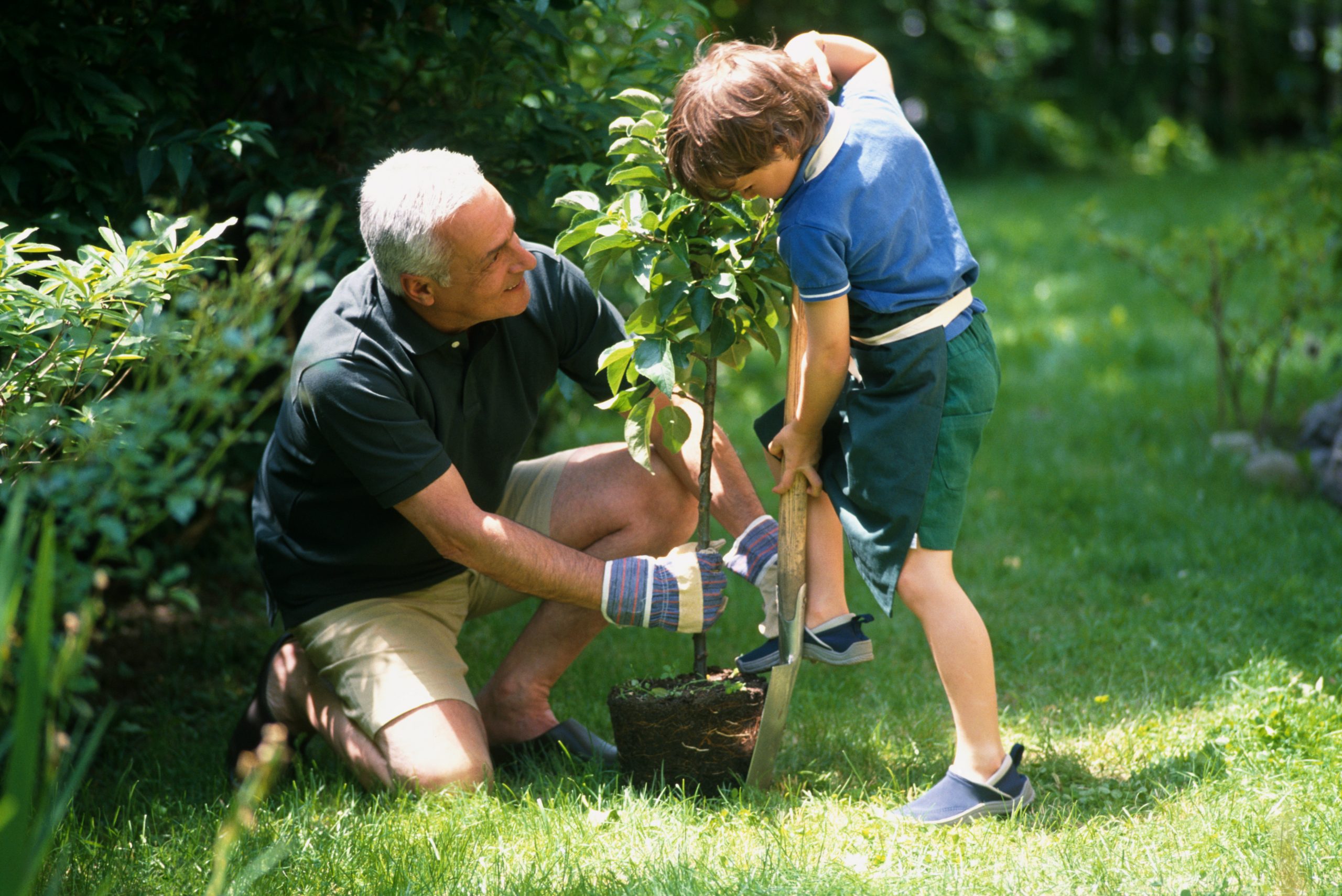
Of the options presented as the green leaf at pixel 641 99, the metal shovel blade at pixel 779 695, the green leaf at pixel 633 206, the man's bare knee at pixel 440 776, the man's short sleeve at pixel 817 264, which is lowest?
the man's bare knee at pixel 440 776

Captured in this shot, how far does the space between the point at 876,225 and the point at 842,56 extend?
0.57 m

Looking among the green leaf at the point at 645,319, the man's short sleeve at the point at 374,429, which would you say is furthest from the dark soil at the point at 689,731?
the green leaf at the point at 645,319

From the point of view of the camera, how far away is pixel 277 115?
10.7 ft

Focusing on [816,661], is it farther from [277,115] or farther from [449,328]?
[277,115]

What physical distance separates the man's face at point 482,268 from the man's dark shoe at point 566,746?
3.13 ft

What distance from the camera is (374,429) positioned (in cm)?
235

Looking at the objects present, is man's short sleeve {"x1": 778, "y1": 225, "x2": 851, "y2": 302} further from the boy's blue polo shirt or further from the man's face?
the man's face

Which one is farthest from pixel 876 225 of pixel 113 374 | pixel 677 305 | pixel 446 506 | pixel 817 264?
pixel 113 374

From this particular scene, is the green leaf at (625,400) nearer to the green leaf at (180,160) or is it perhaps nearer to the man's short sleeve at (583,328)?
the man's short sleeve at (583,328)

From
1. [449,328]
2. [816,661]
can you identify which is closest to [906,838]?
[816,661]

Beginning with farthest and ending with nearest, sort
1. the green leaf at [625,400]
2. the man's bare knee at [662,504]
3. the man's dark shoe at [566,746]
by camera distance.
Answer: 1. the man's bare knee at [662,504]
2. the man's dark shoe at [566,746]
3. the green leaf at [625,400]

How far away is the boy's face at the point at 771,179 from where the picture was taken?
210 cm

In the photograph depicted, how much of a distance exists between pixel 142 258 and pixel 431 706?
3.55 feet

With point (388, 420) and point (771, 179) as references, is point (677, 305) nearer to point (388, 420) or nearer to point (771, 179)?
point (771, 179)
